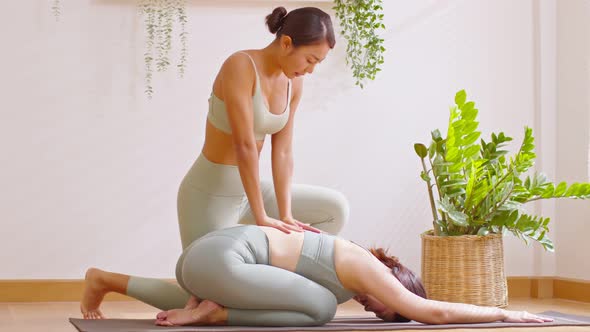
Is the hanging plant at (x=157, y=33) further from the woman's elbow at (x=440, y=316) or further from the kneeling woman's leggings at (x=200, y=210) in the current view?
the woman's elbow at (x=440, y=316)

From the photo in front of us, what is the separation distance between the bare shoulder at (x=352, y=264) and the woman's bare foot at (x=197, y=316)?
1.18ft

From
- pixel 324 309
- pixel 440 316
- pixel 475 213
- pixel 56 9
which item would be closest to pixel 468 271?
pixel 475 213

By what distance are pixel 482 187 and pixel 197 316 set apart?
62.8 inches

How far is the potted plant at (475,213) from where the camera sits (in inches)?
147

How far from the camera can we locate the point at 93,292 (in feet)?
9.86

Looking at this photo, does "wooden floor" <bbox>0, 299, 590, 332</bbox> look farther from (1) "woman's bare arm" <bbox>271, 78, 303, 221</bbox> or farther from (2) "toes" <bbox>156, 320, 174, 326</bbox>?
(1) "woman's bare arm" <bbox>271, 78, 303, 221</bbox>

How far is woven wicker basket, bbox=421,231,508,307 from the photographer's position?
3766 mm

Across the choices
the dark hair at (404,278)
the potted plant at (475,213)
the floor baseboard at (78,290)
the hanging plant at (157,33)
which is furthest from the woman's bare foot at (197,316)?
the hanging plant at (157,33)

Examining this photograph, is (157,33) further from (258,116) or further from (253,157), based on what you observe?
(253,157)

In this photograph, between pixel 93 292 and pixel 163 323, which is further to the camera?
pixel 93 292

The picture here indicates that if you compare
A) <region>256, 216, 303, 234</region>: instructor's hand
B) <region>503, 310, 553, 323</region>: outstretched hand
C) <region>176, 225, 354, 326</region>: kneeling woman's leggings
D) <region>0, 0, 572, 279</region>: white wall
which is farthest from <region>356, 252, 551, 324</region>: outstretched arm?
<region>0, 0, 572, 279</region>: white wall

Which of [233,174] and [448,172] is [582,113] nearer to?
[448,172]

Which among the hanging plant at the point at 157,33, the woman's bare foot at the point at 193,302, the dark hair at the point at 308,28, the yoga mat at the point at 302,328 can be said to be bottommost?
the yoga mat at the point at 302,328

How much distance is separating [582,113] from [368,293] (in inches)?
83.6
